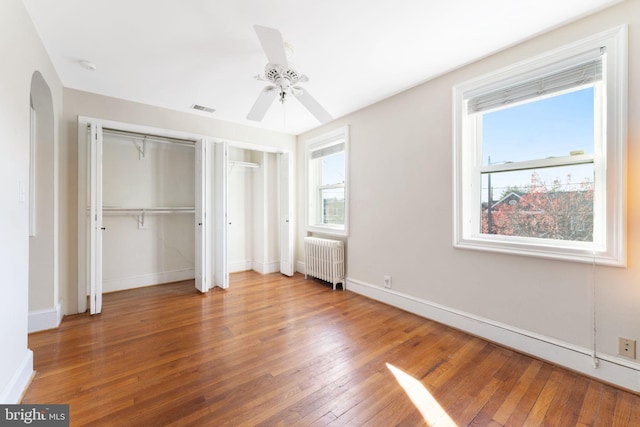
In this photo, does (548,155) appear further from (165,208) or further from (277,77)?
(165,208)

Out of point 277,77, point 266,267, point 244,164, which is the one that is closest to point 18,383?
point 277,77

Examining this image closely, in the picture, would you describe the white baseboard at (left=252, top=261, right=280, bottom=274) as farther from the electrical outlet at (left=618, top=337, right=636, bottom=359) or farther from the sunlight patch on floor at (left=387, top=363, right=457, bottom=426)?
the electrical outlet at (left=618, top=337, right=636, bottom=359)

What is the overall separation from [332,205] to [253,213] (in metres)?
1.58

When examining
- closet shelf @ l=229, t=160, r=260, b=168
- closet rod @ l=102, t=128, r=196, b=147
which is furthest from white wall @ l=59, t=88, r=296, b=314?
closet shelf @ l=229, t=160, r=260, b=168

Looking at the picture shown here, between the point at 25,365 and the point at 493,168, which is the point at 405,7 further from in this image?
the point at 25,365

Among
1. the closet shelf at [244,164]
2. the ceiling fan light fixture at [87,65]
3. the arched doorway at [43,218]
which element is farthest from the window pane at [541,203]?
the arched doorway at [43,218]

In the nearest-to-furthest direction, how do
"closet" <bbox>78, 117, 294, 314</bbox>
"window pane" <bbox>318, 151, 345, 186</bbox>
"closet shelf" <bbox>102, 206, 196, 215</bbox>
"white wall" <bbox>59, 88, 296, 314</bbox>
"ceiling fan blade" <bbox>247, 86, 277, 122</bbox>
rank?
"ceiling fan blade" <bbox>247, 86, 277, 122</bbox>
"white wall" <bbox>59, 88, 296, 314</bbox>
"closet" <bbox>78, 117, 294, 314</bbox>
"closet shelf" <bbox>102, 206, 196, 215</bbox>
"window pane" <bbox>318, 151, 345, 186</bbox>

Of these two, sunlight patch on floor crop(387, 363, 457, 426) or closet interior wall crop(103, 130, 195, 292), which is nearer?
sunlight patch on floor crop(387, 363, 457, 426)

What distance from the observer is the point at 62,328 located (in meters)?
2.58

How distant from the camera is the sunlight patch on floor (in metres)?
1.50

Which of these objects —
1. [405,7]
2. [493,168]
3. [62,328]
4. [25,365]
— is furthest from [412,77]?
[62,328]

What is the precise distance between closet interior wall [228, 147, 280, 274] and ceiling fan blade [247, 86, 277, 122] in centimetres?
219

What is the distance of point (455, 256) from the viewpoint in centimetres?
259

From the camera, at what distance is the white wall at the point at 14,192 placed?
58.8 inches
